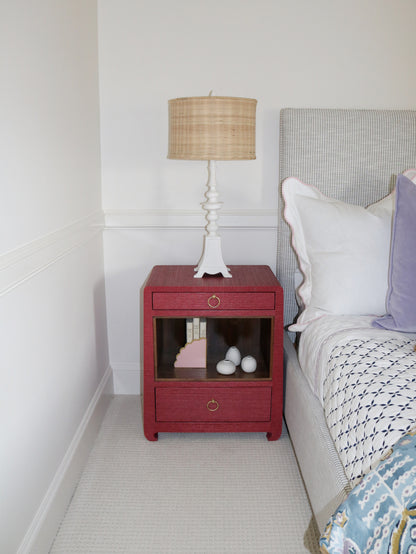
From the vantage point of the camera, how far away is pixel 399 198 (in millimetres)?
1771

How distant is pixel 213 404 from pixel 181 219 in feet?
2.87

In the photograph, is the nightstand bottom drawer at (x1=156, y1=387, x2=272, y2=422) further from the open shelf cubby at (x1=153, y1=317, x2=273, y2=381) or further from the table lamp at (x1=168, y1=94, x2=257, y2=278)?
the table lamp at (x1=168, y1=94, x2=257, y2=278)

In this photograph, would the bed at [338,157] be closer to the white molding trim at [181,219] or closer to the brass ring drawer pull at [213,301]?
the white molding trim at [181,219]

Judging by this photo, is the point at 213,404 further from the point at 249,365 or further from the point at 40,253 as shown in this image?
the point at 40,253

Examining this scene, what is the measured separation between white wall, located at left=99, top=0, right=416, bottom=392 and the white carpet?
3.00 feet

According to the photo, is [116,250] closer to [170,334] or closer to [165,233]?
[165,233]

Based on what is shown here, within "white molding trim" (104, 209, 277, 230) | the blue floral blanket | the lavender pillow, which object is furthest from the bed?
the blue floral blanket

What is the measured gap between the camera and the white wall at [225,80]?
225 centimetres

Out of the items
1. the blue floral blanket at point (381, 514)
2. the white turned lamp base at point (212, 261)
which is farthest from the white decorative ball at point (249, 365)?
the blue floral blanket at point (381, 514)

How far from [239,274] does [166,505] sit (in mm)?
969

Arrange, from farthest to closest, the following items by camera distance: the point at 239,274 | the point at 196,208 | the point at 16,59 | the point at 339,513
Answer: the point at 196,208, the point at 239,274, the point at 16,59, the point at 339,513

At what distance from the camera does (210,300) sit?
2043 mm

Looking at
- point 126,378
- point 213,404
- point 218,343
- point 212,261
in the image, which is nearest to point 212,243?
point 212,261

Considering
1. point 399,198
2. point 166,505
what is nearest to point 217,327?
point 166,505
